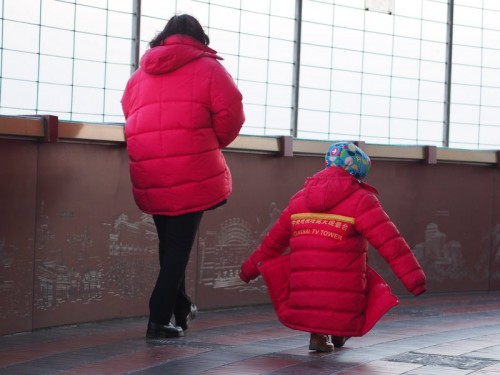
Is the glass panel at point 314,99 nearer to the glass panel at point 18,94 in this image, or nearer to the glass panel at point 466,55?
the glass panel at point 466,55

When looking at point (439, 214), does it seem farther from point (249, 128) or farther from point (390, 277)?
point (249, 128)

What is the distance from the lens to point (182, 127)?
6.74 meters

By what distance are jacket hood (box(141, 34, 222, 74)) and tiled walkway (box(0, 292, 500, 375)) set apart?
5.17ft

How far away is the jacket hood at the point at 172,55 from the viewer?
6.79 meters

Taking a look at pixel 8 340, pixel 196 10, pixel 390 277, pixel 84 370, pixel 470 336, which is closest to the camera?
pixel 84 370

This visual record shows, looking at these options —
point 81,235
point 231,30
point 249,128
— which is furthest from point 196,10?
point 81,235

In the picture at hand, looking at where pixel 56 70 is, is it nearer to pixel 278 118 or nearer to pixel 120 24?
pixel 120 24

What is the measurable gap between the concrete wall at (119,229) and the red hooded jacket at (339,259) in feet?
5.09

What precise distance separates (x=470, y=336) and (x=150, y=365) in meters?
2.34

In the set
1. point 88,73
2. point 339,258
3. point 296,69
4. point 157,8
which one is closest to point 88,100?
point 88,73

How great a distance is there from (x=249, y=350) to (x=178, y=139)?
1.27 metres

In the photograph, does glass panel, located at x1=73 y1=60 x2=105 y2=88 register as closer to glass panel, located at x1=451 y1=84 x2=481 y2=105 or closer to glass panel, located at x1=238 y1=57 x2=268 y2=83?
glass panel, located at x1=238 y1=57 x2=268 y2=83

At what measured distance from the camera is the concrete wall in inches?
276

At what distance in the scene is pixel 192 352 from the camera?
628 cm
